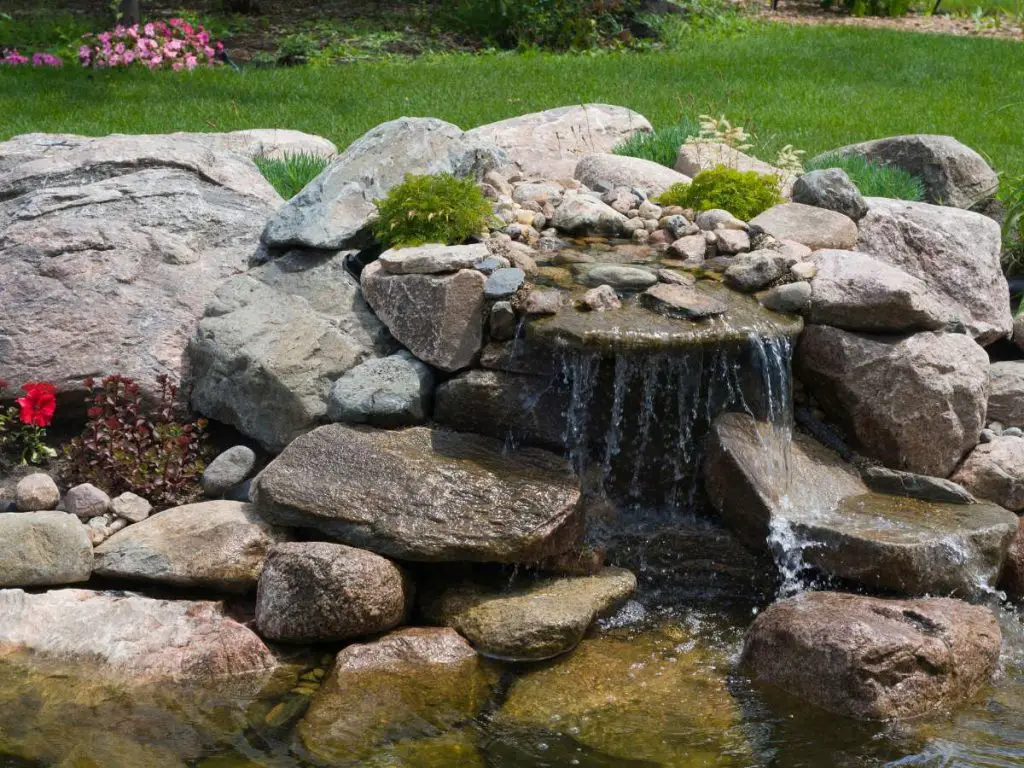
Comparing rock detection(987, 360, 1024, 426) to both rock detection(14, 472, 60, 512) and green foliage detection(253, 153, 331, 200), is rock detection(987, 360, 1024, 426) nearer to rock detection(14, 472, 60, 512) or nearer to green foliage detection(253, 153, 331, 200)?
green foliage detection(253, 153, 331, 200)

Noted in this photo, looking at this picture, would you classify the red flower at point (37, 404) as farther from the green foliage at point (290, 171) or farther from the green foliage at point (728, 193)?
the green foliage at point (728, 193)

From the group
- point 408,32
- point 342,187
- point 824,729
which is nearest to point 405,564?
point 824,729

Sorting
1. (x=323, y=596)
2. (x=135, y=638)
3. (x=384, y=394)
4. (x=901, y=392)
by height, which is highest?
(x=901, y=392)

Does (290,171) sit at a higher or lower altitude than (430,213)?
lower

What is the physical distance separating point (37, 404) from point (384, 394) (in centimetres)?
176

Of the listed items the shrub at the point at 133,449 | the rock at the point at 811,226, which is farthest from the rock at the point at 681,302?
the shrub at the point at 133,449

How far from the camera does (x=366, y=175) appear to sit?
7.08 meters

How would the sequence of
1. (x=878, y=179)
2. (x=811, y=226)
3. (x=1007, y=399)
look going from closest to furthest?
(x=1007, y=399) < (x=811, y=226) < (x=878, y=179)

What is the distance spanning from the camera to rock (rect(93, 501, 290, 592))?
546 centimetres

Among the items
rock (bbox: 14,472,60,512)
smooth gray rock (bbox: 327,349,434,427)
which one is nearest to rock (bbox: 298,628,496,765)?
smooth gray rock (bbox: 327,349,434,427)

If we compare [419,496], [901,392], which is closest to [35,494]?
[419,496]

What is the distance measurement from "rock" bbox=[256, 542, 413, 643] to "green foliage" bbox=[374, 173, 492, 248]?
75.8 inches

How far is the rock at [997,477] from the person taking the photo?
6.18 m

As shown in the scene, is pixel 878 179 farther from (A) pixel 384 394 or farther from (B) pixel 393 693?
(B) pixel 393 693
